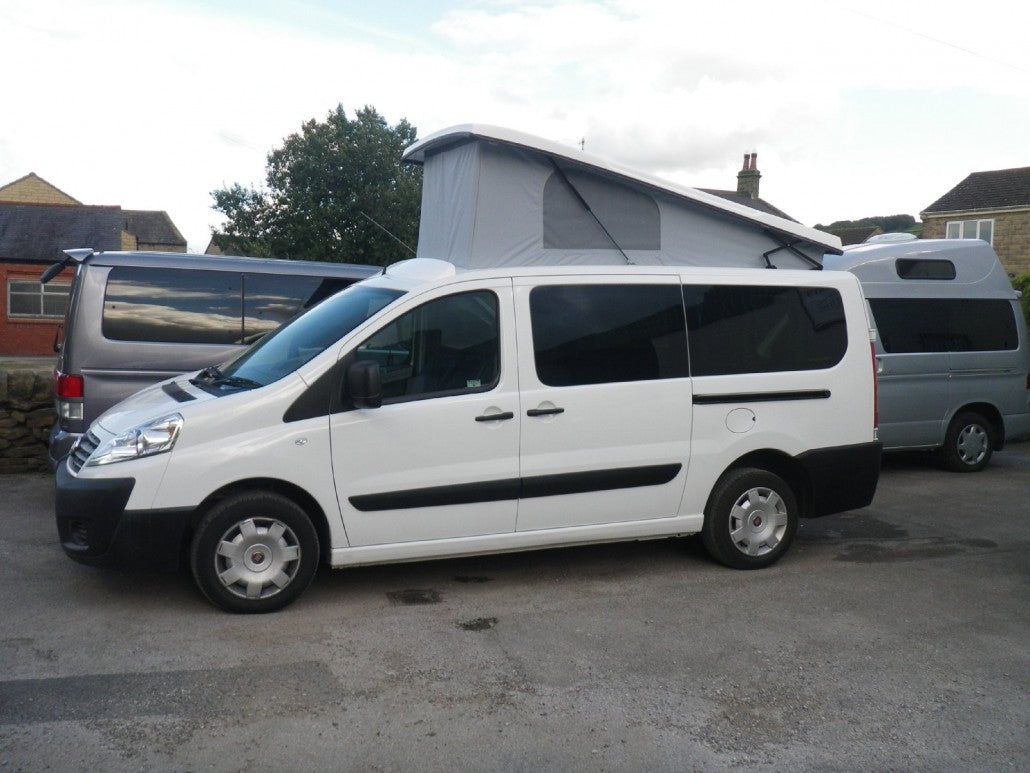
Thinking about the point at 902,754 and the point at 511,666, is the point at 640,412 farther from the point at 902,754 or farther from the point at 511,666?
the point at 902,754

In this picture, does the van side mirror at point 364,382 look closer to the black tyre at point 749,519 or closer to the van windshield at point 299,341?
the van windshield at point 299,341

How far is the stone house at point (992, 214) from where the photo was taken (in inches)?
1709

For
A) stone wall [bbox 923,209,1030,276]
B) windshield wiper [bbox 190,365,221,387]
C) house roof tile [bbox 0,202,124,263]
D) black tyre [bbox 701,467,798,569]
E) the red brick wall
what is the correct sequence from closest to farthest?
windshield wiper [bbox 190,365,221,387], black tyre [bbox 701,467,798,569], the red brick wall, house roof tile [bbox 0,202,124,263], stone wall [bbox 923,209,1030,276]

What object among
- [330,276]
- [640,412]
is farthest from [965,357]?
[330,276]

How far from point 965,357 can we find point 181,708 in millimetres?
9067

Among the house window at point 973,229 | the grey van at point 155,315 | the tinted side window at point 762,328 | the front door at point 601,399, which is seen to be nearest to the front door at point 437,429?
the front door at point 601,399

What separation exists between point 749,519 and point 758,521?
9 centimetres

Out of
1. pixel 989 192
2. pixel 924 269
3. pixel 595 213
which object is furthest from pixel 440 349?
pixel 989 192

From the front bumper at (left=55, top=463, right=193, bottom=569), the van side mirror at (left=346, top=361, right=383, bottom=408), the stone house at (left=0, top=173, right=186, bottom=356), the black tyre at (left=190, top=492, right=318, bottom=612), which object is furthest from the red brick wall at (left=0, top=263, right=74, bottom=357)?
the van side mirror at (left=346, top=361, right=383, bottom=408)

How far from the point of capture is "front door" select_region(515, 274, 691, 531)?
5.86 meters

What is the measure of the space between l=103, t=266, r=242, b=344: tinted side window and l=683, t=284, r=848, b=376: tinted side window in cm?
386

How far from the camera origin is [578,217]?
748 cm

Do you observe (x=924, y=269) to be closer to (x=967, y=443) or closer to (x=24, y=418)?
(x=967, y=443)

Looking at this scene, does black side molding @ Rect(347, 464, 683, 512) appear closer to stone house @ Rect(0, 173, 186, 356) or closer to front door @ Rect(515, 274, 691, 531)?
front door @ Rect(515, 274, 691, 531)
